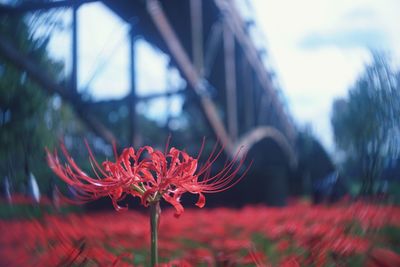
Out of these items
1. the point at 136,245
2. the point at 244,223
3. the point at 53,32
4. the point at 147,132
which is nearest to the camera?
the point at 53,32

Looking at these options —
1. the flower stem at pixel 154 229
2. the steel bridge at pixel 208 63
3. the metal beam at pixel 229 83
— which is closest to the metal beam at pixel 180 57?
the steel bridge at pixel 208 63

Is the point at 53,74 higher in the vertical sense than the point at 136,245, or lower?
higher

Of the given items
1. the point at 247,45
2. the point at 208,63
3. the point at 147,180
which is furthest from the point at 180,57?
the point at 247,45

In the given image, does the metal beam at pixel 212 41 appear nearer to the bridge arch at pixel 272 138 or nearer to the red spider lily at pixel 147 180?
the bridge arch at pixel 272 138

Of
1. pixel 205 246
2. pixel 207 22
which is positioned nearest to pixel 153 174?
pixel 205 246

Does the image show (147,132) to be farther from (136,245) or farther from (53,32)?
(53,32)

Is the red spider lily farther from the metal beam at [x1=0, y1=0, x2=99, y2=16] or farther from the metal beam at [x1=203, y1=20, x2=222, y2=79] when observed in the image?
the metal beam at [x1=203, y1=20, x2=222, y2=79]
